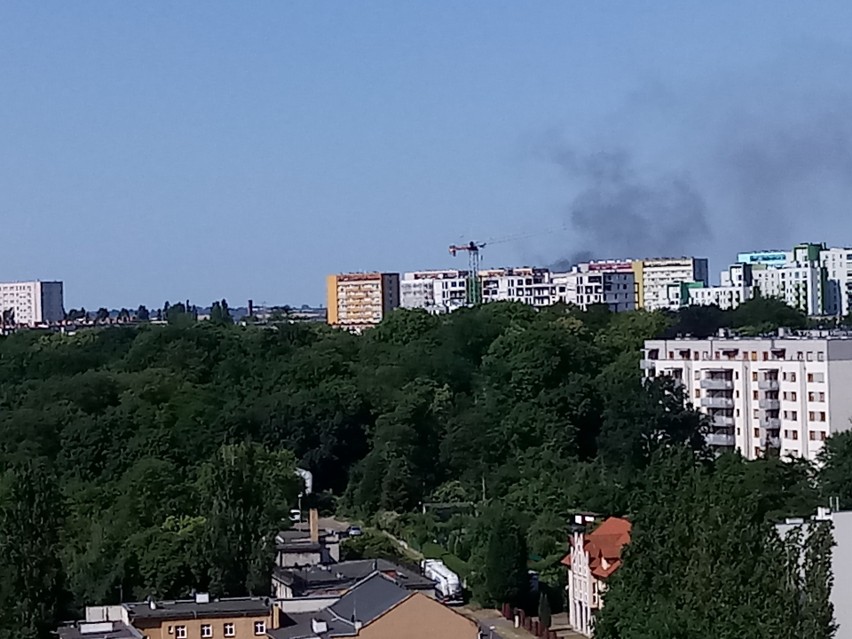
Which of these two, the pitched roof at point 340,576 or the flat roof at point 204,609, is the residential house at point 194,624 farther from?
the pitched roof at point 340,576

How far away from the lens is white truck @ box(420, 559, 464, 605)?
21125mm

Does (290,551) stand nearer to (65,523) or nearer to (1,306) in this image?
(65,523)

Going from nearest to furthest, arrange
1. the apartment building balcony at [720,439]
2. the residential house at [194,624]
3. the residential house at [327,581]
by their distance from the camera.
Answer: the residential house at [194,624], the residential house at [327,581], the apartment building balcony at [720,439]

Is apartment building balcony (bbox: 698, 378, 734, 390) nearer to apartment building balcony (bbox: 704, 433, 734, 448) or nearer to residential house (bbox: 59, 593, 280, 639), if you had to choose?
apartment building balcony (bbox: 704, 433, 734, 448)

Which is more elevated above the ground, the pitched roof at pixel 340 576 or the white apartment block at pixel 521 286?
the white apartment block at pixel 521 286

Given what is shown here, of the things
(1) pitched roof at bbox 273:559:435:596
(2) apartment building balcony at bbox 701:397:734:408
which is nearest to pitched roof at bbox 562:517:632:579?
(1) pitched roof at bbox 273:559:435:596

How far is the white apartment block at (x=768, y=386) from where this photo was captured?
28469 millimetres

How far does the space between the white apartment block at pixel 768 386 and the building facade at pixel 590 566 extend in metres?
8.79

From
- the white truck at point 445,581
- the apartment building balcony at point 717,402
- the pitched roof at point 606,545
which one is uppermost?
the apartment building balcony at point 717,402

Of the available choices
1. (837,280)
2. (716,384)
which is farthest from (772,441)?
(837,280)

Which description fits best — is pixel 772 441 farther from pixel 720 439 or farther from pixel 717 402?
pixel 717 402

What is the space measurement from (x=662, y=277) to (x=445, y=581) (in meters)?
52.5

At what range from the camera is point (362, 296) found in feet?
262

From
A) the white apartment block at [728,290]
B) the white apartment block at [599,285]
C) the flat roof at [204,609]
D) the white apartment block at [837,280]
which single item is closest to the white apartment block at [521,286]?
the white apartment block at [599,285]
